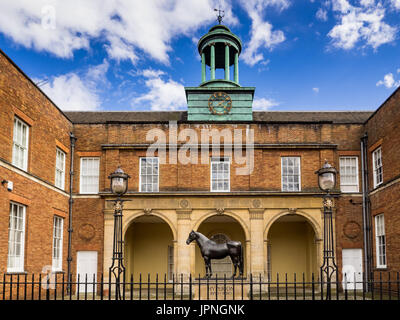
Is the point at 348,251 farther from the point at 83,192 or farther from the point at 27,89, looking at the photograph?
the point at 27,89

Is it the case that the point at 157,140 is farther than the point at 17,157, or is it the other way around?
the point at 157,140

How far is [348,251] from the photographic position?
2167 cm

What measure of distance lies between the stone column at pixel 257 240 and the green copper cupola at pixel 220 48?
780 cm

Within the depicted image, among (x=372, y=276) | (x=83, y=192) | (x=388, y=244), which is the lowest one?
(x=372, y=276)

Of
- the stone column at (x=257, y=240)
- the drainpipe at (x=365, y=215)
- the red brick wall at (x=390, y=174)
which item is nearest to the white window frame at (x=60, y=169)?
the stone column at (x=257, y=240)

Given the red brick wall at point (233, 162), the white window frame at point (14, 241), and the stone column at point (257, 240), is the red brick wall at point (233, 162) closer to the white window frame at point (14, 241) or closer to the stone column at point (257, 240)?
the stone column at point (257, 240)

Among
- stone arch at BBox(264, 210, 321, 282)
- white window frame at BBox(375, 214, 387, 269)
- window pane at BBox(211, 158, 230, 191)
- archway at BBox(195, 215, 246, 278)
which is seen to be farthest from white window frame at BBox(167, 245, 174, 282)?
white window frame at BBox(375, 214, 387, 269)

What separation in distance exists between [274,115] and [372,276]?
10.4 metres

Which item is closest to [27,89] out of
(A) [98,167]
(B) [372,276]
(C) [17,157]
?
(C) [17,157]

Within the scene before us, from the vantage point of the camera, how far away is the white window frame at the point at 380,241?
20078mm

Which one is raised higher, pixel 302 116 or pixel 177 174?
pixel 302 116

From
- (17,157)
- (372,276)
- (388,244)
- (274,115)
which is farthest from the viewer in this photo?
(274,115)

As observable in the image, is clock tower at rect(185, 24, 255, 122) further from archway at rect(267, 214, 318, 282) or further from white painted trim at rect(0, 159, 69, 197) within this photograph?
white painted trim at rect(0, 159, 69, 197)

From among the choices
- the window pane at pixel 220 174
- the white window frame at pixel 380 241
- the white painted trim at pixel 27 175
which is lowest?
the white window frame at pixel 380 241
